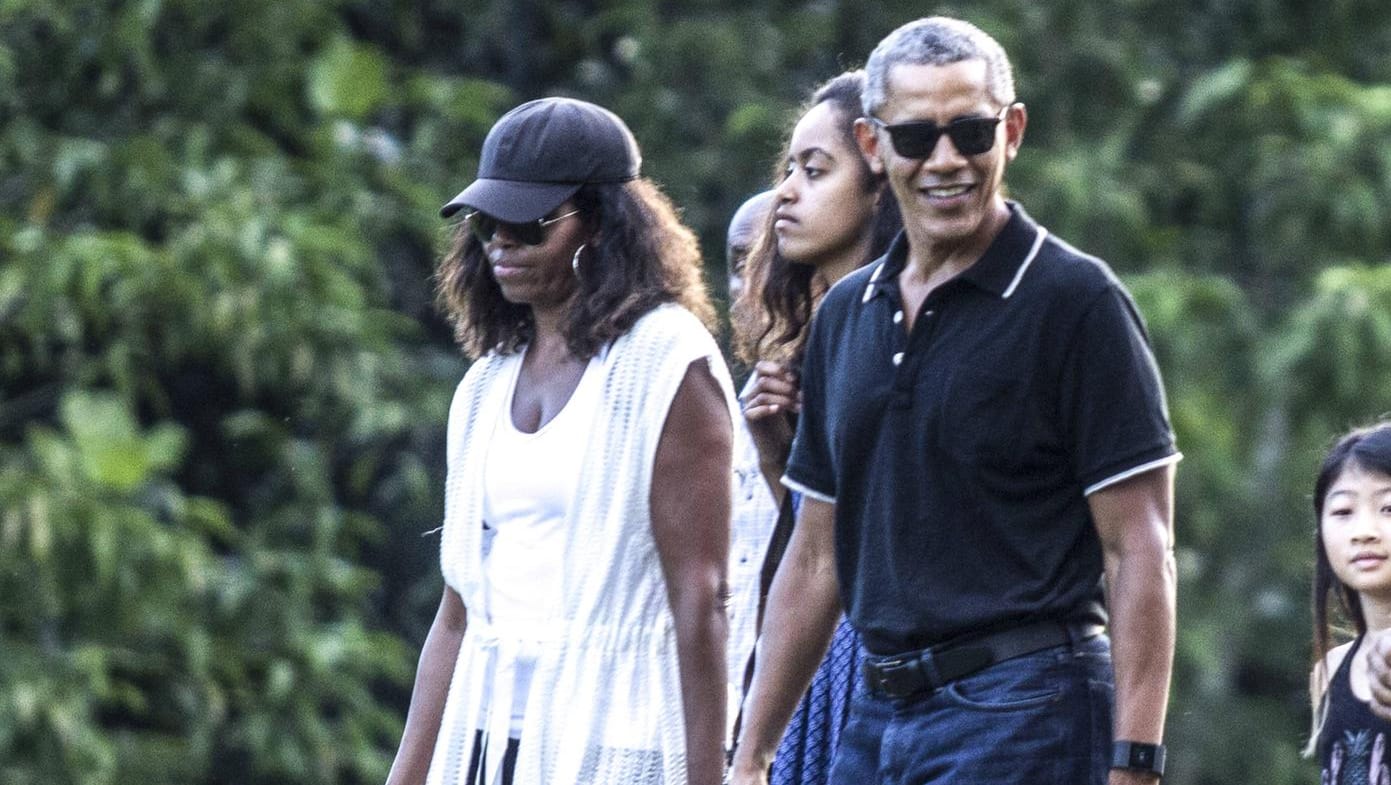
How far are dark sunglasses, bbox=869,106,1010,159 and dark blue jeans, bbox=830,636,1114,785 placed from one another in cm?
67

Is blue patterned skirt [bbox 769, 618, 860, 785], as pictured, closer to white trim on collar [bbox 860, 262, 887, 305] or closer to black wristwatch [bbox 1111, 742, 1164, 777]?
white trim on collar [bbox 860, 262, 887, 305]

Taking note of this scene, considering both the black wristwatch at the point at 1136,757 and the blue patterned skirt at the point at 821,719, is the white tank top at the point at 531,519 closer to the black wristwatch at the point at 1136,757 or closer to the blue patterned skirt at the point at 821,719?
the blue patterned skirt at the point at 821,719

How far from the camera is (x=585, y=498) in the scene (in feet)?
12.1

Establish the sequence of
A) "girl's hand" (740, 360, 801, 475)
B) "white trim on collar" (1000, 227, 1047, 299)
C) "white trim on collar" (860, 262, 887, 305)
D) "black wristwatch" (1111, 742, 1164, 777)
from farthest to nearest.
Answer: "girl's hand" (740, 360, 801, 475) < "white trim on collar" (860, 262, 887, 305) < "white trim on collar" (1000, 227, 1047, 299) < "black wristwatch" (1111, 742, 1164, 777)

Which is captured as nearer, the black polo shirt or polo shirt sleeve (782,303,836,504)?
the black polo shirt

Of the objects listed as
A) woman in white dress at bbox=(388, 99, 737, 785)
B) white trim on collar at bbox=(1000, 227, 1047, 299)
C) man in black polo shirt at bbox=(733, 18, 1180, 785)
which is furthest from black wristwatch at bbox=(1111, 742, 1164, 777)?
woman in white dress at bbox=(388, 99, 737, 785)

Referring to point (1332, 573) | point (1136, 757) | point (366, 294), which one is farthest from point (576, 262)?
point (366, 294)

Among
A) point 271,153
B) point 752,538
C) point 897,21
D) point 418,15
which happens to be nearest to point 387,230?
point 271,153

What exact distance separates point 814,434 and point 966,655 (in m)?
0.49

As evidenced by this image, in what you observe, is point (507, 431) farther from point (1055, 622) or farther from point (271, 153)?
point (271, 153)

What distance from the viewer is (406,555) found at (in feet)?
29.4

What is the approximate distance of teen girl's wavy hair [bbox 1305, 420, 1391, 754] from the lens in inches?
162

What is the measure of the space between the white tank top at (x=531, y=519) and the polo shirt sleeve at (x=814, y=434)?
12.1 inches

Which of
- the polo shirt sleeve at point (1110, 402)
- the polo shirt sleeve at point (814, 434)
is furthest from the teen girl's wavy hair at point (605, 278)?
the polo shirt sleeve at point (1110, 402)
